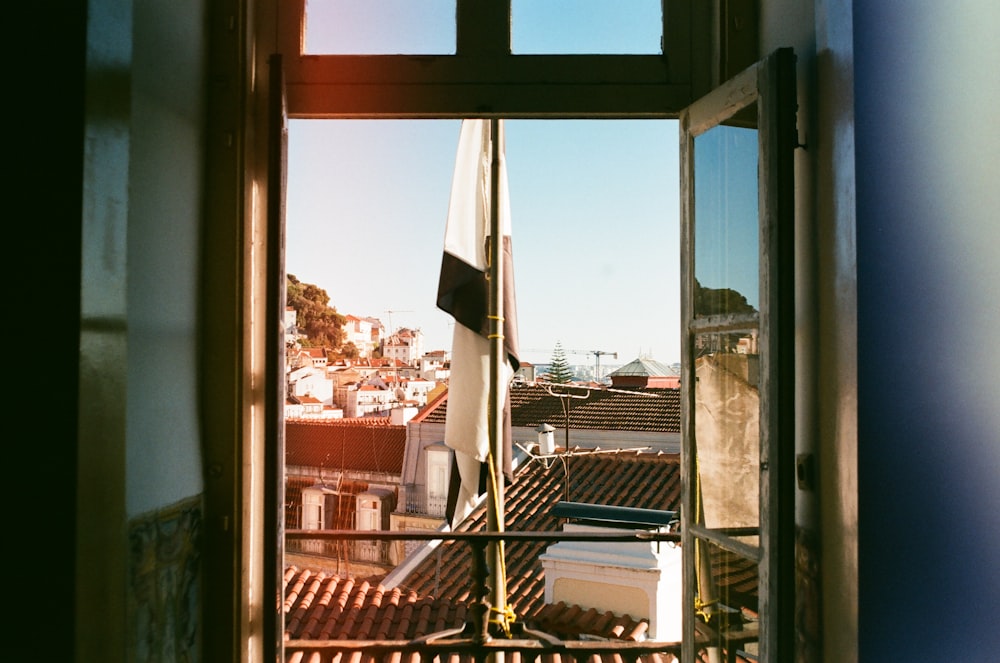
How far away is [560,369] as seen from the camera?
520 inches

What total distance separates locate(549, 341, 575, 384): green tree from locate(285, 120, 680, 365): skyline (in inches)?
7.6

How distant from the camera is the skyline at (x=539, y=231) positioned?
1479 centimetres

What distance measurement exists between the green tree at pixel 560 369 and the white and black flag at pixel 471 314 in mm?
8824

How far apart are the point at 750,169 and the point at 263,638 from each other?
5.94 ft

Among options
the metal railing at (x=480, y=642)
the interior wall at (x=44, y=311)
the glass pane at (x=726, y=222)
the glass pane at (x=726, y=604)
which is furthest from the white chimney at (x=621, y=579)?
the interior wall at (x=44, y=311)

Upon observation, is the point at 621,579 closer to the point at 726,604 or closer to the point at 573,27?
the point at 726,604

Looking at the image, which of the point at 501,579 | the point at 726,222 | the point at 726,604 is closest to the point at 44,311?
the point at 726,222

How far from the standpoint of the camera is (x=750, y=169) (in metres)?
2.29

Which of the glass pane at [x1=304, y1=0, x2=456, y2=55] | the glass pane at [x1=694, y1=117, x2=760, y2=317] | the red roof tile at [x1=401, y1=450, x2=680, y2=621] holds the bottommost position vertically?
the red roof tile at [x1=401, y1=450, x2=680, y2=621]

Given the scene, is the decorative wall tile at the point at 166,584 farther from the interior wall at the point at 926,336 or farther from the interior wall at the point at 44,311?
the interior wall at the point at 926,336

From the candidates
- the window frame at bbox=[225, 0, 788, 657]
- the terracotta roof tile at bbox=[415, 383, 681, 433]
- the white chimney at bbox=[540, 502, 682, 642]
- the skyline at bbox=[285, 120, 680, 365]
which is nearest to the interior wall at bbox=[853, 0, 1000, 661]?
the window frame at bbox=[225, 0, 788, 657]

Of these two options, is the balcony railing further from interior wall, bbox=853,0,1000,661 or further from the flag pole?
interior wall, bbox=853,0,1000,661

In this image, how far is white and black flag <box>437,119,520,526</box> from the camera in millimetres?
4102

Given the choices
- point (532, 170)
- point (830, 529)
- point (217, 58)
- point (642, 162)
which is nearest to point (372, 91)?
point (217, 58)
